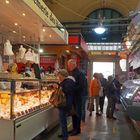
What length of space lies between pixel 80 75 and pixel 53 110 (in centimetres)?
121

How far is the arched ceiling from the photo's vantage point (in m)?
23.5

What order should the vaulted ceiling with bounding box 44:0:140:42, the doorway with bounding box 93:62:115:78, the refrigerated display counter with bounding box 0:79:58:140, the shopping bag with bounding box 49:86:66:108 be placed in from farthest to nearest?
1. the doorway with bounding box 93:62:115:78
2. the vaulted ceiling with bounding box 44:0:140:42
3. the shopping bag with bounding box 49:86:66:108
4. the refrigerated display counter with bounding box 0:79:58:140

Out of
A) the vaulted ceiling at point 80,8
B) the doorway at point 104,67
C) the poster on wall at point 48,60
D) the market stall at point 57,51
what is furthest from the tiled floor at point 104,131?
the doorway at point 104,67

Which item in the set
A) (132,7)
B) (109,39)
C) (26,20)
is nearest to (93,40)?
(109,39)

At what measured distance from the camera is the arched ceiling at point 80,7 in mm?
23547

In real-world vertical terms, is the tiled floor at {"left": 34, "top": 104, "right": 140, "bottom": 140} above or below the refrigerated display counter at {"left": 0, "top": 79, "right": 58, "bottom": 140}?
below

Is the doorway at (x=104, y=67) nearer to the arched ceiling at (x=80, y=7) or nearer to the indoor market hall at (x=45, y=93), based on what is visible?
the arched ceiling at (x=80, y=7)

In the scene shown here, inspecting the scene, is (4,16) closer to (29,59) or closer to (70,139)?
(29,59)

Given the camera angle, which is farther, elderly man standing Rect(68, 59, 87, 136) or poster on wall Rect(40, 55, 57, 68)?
poster on wall Rect(40, 55, 57, 68)

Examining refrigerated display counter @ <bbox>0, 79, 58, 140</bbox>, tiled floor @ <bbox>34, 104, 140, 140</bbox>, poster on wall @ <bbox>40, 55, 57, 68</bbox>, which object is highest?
poster on wall @ <bbox>40, 55, 57, 68</bbox>

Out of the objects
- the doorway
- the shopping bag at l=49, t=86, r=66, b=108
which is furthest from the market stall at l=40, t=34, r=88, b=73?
the doorway

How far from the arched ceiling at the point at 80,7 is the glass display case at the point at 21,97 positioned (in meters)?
16.5

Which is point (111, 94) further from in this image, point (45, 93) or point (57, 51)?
point (57, 51)

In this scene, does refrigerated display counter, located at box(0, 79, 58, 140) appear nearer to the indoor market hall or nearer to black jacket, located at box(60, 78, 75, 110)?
the indoor market hall
